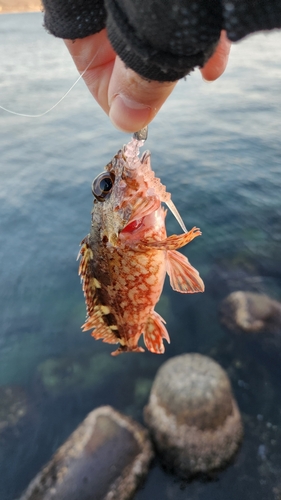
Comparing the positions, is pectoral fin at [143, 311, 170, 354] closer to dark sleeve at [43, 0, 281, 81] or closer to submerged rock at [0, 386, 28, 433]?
dark sleeve at [43, 0, 281, 81]

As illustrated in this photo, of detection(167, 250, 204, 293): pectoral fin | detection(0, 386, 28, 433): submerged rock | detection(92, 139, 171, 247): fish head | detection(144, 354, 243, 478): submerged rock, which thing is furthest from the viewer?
detection(0, 386, 28, 433): submerged rock

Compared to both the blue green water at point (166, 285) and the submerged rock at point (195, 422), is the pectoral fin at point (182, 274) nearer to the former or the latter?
the submerged rock at point (195, 422)

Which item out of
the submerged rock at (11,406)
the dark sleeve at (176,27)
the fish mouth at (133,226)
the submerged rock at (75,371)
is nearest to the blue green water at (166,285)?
the submerged rock at (75,371)

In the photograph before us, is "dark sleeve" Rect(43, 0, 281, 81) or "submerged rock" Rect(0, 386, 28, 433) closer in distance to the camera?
"dark sleeve" Rect(43, 0, 281, 81)

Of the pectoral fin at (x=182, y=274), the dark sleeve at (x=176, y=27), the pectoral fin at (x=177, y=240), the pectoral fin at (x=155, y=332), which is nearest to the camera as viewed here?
the dark sleeve at (x=176, y=27)

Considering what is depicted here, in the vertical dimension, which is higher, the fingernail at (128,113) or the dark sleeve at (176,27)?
the dark sleeve at (176,27)

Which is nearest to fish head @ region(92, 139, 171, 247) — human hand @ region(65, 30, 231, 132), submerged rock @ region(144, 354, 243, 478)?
human hand @ region(65, 30, 231, 132)

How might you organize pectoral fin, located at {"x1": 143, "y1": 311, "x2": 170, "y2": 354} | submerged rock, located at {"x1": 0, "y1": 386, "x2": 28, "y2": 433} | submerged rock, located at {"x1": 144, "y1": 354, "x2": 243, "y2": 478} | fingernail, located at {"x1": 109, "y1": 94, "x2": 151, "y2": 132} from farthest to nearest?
submerged rock, located at {"x1": 0, "y1": 386, "x2": 28, "y2": 433}, submerged rock, located at {"x1": 144, "y1": 354, "x2": 243, "y2": 478}, pectoral fin, located at {"x1": 143, "y1": 311, "x2": 170, "y2": 354}, fingernail, located at {"x1": 109, "y1": 94, "x2": 151, "y2": 132}
